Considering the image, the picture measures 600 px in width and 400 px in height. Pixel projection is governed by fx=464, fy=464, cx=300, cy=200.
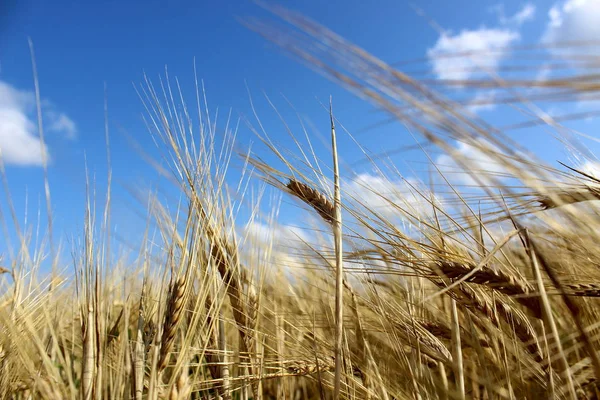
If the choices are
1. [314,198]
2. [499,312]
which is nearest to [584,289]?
[499,312]

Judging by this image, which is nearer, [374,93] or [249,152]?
[374,93]

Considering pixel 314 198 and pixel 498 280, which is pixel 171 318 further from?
pixel 498 280

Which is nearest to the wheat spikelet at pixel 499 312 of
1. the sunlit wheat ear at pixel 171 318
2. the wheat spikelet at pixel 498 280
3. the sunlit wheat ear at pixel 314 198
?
the wheat spikelet at pixel 498 280

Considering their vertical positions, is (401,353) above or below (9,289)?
below

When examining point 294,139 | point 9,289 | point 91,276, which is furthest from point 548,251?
point 9,289

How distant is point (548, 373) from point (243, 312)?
761 millimetres

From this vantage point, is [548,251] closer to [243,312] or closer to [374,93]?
[243,312]

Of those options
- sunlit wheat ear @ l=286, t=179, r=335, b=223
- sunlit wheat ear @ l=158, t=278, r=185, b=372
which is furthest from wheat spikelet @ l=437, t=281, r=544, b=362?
sunlit wheat ear @ l=158, t=278, r=185, b=372

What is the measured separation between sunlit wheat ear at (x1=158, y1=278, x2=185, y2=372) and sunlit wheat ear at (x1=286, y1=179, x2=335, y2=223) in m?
0.40

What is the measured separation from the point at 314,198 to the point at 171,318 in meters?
0.49

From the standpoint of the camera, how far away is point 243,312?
4.28 ft

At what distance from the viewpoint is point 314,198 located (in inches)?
49.6

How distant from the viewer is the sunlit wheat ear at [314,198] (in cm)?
122

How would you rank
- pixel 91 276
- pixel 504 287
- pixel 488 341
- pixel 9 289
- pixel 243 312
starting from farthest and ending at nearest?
pixel 9 289 < pixel 243 312 < pixel 488 341 < pixel 91 276 < pixel 504 287
